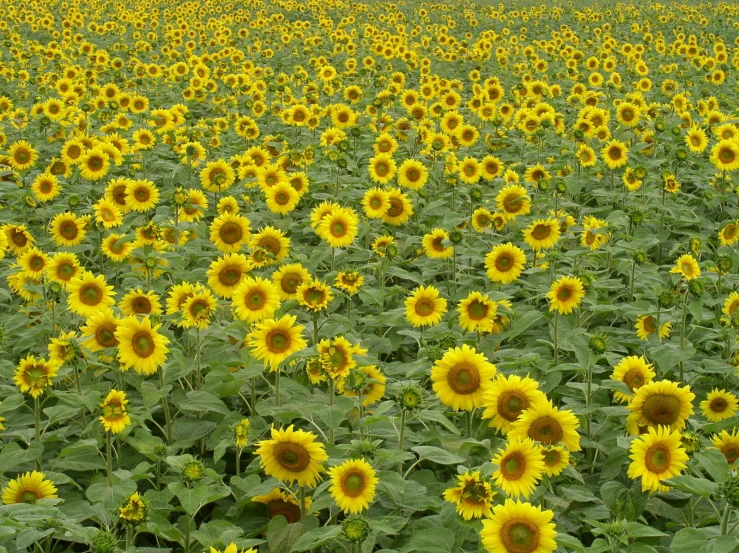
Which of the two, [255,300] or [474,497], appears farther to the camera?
[255,300]

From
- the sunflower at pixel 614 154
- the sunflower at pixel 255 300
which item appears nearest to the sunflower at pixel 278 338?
the sunflower at pixel 255 300

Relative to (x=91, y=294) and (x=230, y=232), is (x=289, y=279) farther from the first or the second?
(x=91, y=294)

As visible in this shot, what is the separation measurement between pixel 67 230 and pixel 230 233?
135 cm

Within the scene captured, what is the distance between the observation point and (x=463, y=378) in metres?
3.44

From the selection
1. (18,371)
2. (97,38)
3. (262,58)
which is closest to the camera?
(18,371)

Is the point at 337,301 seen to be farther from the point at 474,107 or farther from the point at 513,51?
the point at 513,51

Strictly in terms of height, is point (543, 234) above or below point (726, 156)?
below

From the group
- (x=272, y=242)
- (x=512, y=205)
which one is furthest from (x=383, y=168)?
(x=272, y=242)

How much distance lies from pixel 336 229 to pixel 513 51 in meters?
11.7

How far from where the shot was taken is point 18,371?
3.69 meters

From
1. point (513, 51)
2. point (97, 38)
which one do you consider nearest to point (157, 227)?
point (513, 51)

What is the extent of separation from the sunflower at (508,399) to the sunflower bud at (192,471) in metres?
1.22

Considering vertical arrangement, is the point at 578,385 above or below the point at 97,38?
above

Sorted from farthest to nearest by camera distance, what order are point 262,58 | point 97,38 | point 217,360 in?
point 97,38 < point 262,58 < point 217,360
